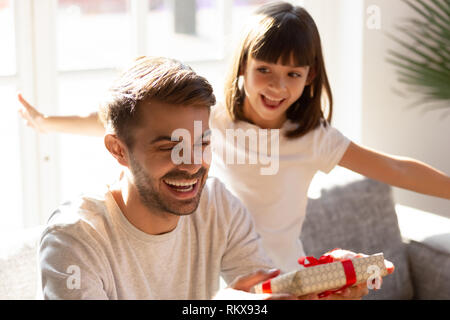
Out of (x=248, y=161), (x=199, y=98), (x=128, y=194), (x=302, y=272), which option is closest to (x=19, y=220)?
(x=248, y=161)

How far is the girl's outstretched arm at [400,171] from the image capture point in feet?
6.76

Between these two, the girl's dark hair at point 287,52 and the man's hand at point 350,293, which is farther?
the girl's dark hair at point 287,52

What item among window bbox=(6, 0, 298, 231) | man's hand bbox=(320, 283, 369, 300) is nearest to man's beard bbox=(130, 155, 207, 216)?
man's hand bbox=(320, 283, 369, 300)

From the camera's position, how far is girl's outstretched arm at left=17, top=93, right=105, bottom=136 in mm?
1989

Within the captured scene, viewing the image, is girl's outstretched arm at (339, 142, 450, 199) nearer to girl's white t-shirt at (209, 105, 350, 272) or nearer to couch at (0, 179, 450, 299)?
girl's white t-shirt at (209, 105, 350, 272)

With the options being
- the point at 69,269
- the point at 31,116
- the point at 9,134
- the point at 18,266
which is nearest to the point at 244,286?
the point at 69,269

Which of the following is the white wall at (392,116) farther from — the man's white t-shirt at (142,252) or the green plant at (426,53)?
the man's white t-shirt at (142,252)

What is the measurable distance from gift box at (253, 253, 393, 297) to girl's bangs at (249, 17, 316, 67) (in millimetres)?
755

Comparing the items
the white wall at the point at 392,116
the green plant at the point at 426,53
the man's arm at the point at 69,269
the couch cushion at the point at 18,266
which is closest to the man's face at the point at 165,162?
the man's arm at the point at 69,269

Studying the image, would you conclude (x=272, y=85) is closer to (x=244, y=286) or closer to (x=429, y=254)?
(x=244, y=286)

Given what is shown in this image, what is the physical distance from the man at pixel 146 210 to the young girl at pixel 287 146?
0.49 metres

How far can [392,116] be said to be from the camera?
9.41 ft

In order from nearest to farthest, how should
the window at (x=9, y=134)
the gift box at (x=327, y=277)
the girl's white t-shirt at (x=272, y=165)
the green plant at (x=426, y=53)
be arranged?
the gift box at (x=327, y=277)
the girl's white t-shirt at (x=272, y=165)
the window at (x=9, y=134)
the green plant at (x=426, y=53)

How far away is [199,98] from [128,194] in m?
0.25
